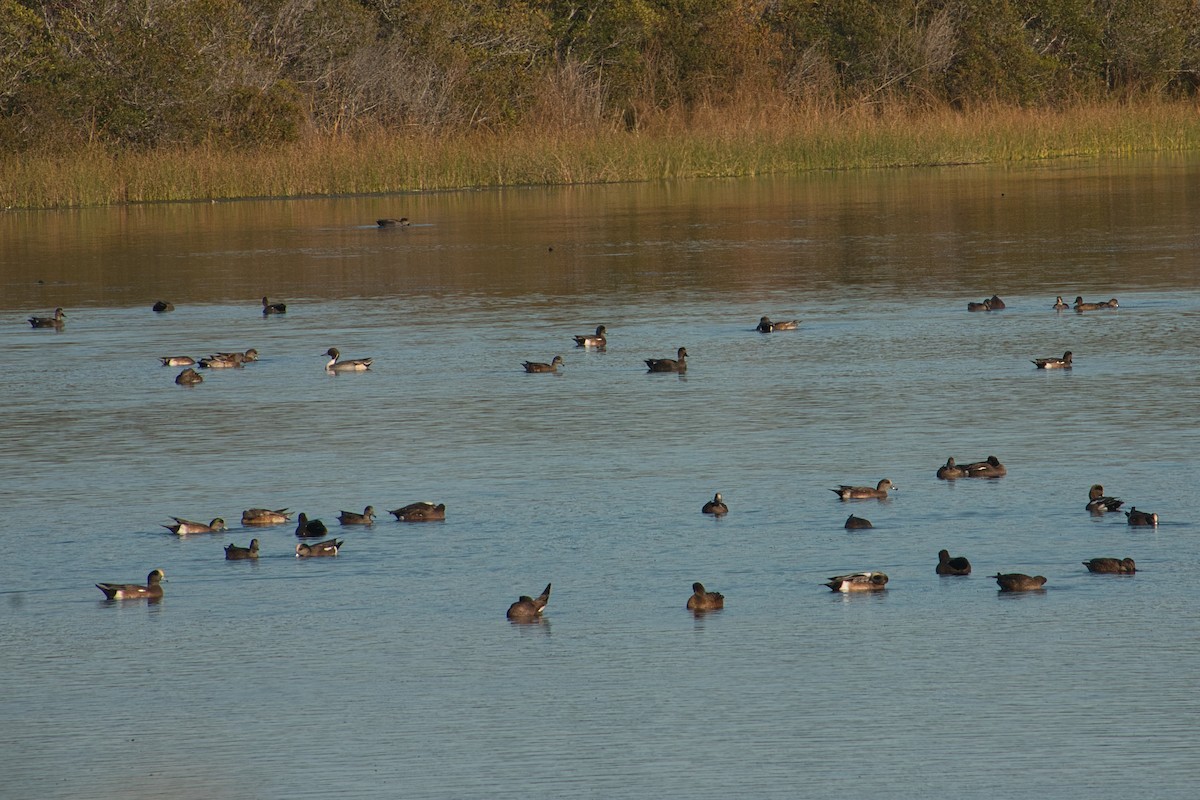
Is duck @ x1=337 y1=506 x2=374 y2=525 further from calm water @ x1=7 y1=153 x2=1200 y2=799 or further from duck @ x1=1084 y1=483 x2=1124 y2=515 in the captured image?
duck @ x1=1084 y1=483 x2=1124 y2=515

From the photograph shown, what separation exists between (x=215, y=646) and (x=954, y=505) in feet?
15.9

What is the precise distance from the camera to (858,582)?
35.4 feet

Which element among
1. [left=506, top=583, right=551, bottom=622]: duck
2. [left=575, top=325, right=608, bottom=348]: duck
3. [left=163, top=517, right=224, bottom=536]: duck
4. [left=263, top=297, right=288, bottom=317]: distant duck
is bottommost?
[left=506, top=583, right=551, bottom=622]: duck

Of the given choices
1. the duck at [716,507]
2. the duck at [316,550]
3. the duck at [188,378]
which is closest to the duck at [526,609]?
the duck at [316,550]

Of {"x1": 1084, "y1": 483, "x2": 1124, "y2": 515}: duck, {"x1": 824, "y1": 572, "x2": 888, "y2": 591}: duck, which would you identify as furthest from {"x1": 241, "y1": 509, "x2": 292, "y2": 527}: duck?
{"x1": 1084, "y1": 483, "x2": 1124, "y2": 515}: duck

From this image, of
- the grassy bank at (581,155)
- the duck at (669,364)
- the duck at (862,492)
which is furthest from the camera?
the grassy bank at (581,155)

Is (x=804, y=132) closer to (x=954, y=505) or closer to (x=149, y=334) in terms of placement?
(x=149, y=334)

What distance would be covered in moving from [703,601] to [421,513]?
2859 millimetres

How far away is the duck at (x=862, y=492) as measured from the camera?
12.9m

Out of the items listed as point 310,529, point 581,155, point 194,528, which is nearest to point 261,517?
point 194,528

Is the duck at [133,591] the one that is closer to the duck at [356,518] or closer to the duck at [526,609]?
the duck at [356,518]

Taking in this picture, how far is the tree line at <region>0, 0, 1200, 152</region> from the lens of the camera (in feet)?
150

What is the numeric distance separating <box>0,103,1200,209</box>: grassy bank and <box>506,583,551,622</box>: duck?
3517 cm

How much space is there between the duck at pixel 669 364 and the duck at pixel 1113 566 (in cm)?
844
